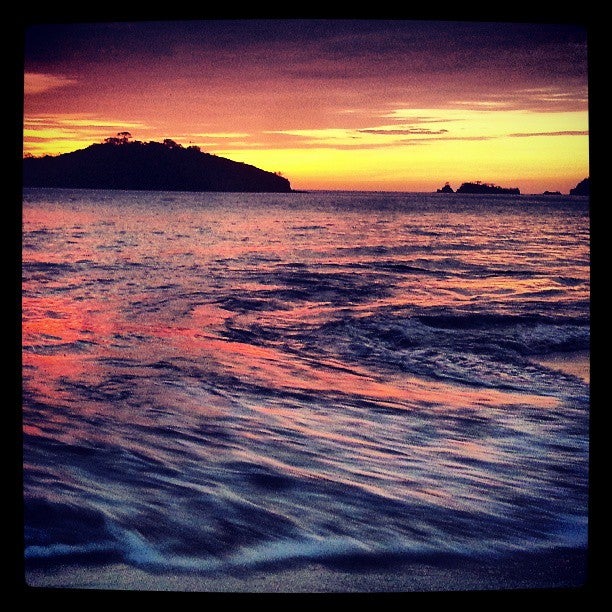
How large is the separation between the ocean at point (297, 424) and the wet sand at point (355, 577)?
0.05m

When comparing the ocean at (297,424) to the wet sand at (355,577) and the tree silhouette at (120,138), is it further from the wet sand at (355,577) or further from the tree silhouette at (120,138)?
the tree silhouette at (120,138)

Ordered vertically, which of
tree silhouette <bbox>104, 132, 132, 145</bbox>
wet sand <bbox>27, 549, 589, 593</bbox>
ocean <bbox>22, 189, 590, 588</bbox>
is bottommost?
wet sand <bbox>27, 549, 589, 593</bbox>

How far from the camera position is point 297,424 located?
380 cm

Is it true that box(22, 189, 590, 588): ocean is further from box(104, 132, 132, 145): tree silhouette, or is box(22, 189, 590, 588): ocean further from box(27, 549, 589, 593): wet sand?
box(104, 132, 132, 145): tree silhouette

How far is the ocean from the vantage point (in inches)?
92.3

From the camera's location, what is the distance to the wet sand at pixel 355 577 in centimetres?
198

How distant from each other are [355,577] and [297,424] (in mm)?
1755

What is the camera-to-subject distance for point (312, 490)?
2.80 meters

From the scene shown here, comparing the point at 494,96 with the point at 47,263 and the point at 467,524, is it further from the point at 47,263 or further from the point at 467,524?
the point at 467,524

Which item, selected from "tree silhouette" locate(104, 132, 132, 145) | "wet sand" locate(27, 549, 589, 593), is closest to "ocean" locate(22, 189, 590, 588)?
"wet sand" locate(27, 549, 589, 593)

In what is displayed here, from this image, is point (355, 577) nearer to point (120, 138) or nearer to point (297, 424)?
point (297, 424)

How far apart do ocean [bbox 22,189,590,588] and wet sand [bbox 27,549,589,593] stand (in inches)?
1.9

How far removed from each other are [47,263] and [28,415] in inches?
396
